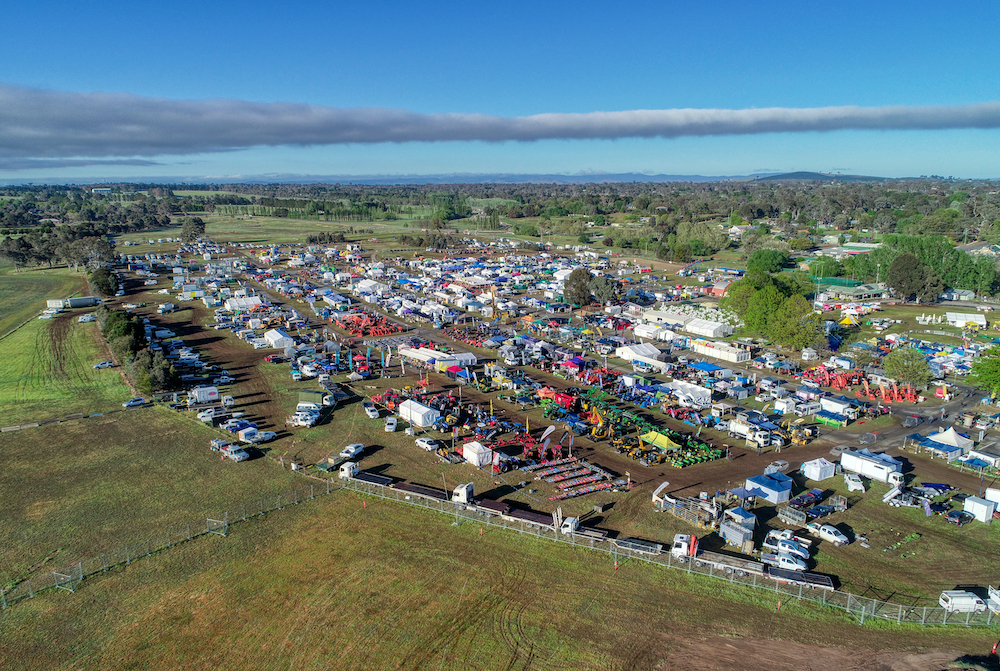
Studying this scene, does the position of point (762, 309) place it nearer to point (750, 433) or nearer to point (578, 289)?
→ point (578, 289)

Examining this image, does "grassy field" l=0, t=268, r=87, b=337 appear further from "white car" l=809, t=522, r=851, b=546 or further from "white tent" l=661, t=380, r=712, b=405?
"white car" l=809, t=522, r=851, b=546

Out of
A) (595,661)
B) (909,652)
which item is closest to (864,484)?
(909,652)

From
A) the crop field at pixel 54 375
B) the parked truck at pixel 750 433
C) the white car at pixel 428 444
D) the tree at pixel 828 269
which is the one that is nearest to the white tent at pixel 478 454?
the white car at pixel 428 444

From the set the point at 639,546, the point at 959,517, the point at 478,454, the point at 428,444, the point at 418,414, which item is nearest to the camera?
the point at 639,546

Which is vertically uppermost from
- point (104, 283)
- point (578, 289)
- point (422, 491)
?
point (578, 289)

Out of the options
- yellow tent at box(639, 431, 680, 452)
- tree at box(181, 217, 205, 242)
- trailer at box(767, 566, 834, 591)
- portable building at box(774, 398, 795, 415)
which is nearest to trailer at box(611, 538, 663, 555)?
trailer at box(767, 566, 834, 591)

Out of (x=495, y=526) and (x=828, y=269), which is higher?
(x=828, y=269)

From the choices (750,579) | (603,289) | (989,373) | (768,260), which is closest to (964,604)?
(750,579)
